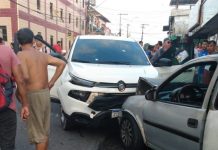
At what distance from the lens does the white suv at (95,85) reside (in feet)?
18.2

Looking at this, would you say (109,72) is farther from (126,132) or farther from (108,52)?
(126,132)

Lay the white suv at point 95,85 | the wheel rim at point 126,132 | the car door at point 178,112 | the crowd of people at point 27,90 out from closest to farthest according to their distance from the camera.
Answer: the car door at point 178,112, the crowd of people at point 27,90, the wheel rim at point 126,132, the white suv at point 95,85

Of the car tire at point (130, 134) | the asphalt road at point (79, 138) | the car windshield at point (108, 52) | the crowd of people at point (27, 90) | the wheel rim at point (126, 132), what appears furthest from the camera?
the car windshield at point (108, 52)

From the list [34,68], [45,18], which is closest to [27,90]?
[34,68]

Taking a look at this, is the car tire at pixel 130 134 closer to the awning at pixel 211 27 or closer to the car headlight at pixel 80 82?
the car headlight at pixel 80 82

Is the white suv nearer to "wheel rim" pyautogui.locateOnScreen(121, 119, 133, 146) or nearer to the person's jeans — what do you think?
"wheel rim" pyautogui.locateOnScreen(121, 119, 133, 146)

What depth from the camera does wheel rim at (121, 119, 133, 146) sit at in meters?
4.92

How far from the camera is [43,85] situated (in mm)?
4074

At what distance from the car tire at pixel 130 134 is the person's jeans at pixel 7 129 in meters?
1.78

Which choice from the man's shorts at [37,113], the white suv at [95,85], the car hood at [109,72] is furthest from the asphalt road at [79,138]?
the man's shorts at [37,113]

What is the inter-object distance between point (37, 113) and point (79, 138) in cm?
194

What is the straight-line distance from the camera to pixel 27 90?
401cm

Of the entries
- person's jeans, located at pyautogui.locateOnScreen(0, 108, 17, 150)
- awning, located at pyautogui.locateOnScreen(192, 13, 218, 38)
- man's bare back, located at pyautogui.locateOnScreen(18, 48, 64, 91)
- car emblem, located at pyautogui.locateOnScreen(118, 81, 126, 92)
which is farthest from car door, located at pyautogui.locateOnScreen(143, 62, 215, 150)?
awning, located at pyautogui.locateOnScreen(192, 13, 218, 38)

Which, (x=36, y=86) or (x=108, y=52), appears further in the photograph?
(x=108, y=52)
